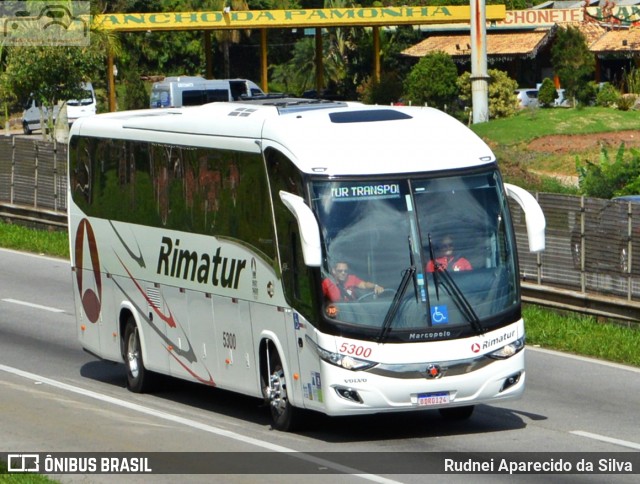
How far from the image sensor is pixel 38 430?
13.1m

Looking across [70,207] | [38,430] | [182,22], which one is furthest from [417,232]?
[182,22]

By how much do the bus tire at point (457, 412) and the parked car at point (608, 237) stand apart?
6.65 meters

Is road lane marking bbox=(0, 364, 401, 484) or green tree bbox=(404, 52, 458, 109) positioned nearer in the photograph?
road lane marking bbox=(0, 364, 401, 484)

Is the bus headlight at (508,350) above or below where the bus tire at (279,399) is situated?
above

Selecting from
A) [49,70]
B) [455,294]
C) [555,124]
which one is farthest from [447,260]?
[555,124]

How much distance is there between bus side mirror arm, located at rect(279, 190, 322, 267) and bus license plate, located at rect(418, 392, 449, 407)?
154 cm

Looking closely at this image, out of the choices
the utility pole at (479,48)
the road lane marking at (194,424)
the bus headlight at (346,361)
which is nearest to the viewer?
the road lane marking at (194,424)

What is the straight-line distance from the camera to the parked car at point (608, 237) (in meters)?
20.0

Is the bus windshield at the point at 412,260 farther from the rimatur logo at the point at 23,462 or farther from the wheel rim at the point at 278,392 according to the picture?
the rimatur logo at the point at 23,462

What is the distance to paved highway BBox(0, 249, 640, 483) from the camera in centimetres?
1230

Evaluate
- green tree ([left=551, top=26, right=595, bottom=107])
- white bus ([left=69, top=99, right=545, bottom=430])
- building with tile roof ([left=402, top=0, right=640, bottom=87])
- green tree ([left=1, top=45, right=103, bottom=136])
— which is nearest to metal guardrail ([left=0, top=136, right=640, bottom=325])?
white bus ([left=69, top=99, right=545, bottom=430])

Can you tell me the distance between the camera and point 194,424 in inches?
551

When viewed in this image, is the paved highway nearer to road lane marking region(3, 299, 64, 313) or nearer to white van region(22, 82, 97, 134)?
road lane marking region(3, 299, 64, 313)

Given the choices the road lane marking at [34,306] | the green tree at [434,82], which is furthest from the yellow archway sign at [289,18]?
the road lane marking at [34,306]
